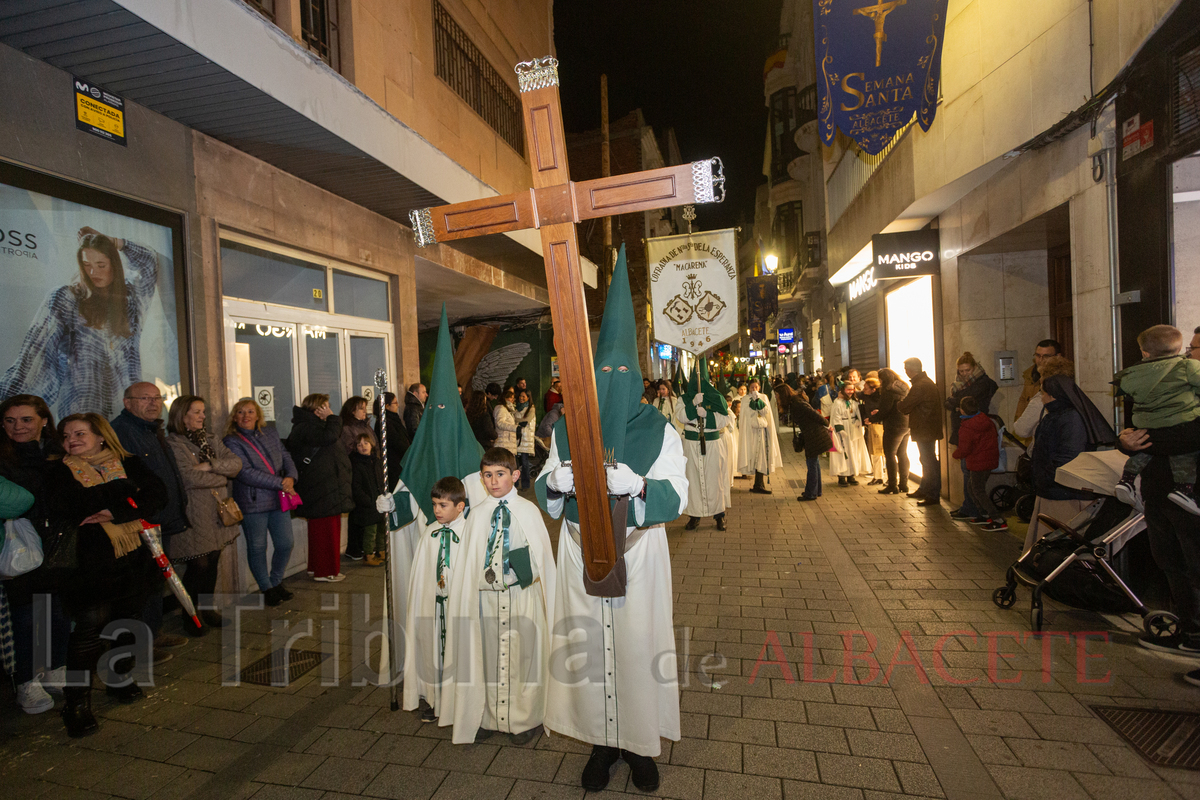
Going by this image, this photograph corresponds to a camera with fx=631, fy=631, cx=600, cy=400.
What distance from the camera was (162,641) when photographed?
4984 mm

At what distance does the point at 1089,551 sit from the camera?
4668 millimetres

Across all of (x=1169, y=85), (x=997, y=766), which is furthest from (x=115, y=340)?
(x=1169, y=85)

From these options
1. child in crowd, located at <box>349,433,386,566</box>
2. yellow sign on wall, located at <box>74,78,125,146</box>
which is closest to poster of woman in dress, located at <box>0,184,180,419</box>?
yellow sign on wall, located at <box>74,78,125,146</box>

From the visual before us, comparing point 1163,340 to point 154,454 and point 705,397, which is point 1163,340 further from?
point 154,454

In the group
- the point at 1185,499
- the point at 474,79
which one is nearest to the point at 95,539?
the point at 1185,499

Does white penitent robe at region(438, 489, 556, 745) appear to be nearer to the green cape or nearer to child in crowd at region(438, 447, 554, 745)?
child in crowd at region(438, 447, 554, 745)

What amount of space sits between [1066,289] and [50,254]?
426 inches

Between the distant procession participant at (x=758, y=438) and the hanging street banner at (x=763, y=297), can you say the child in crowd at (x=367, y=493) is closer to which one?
the distant procession participant at (x=758, y=438)

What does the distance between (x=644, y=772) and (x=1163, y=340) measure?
4.37 metres

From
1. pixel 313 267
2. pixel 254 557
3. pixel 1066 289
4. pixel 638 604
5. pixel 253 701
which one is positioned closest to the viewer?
pixel 638 604

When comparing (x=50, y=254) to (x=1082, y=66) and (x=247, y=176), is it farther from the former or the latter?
(x=1082, y=66)

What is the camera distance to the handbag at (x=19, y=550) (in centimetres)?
360

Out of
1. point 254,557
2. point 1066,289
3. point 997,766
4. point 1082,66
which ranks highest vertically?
point 1082,66

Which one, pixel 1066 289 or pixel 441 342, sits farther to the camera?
pixel 1066 289
